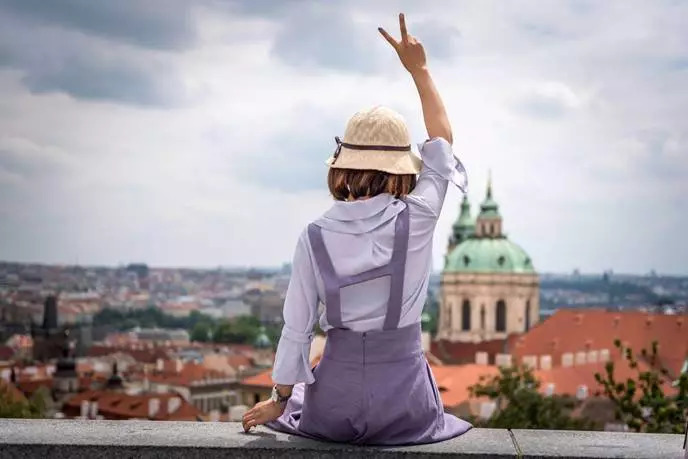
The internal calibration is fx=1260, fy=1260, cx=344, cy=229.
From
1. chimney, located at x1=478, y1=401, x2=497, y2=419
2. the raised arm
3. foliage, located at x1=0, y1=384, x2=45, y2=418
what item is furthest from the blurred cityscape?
the raised arm

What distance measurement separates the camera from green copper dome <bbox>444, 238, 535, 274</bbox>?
102 metres

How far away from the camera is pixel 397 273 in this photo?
11.8ft

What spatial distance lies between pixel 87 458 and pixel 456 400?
158 feet

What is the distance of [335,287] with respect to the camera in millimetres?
3572

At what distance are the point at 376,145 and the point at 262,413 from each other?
33.8 inches

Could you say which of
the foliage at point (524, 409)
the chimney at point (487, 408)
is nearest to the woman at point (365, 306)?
the foliage at point (524, 409)

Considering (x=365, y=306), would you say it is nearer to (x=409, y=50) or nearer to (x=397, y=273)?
(x=397, y=273)

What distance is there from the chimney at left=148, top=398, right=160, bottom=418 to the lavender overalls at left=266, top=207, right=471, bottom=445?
169 feet

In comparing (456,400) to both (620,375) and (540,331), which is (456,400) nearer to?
(620,375)

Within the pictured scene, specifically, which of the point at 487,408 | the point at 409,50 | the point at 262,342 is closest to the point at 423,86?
the point at 409,50

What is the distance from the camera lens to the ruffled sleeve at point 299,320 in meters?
3.61

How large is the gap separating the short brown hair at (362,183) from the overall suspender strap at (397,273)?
128mm

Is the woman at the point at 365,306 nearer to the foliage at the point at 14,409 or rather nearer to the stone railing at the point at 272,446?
the stone railing at the point at 272,446

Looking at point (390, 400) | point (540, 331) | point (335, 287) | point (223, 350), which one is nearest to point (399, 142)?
point (335, 287)
